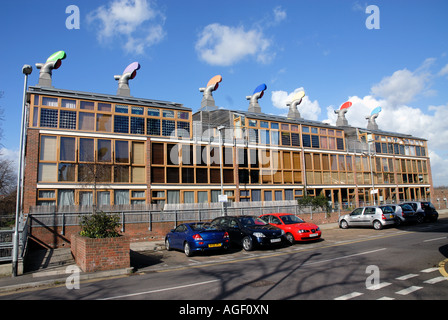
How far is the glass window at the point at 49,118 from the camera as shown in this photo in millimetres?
22125

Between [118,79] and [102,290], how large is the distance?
75.4 feet

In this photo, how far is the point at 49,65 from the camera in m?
24.9

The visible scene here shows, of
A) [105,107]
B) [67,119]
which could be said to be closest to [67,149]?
[67,119]

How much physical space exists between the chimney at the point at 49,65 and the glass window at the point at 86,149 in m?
5.70

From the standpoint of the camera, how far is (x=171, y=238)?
51.6 ft

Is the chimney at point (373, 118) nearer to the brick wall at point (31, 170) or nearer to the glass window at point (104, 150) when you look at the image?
the glass window at point (104, 150)

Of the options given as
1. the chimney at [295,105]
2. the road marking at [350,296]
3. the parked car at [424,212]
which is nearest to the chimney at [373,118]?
the chimney at [295,105]

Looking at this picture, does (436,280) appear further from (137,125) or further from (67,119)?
(67,119)

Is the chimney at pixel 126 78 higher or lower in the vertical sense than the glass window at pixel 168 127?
higher

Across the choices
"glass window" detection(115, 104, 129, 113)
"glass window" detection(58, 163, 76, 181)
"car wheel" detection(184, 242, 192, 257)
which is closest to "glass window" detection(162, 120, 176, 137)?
"glass window" detection(115, 104, 129, 113)

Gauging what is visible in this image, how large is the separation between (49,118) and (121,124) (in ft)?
16.1

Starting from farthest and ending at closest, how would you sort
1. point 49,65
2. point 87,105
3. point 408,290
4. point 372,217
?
point 49,65
point 87,105
point 372,217
point 408,290

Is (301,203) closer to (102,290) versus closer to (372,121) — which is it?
(102,290)
